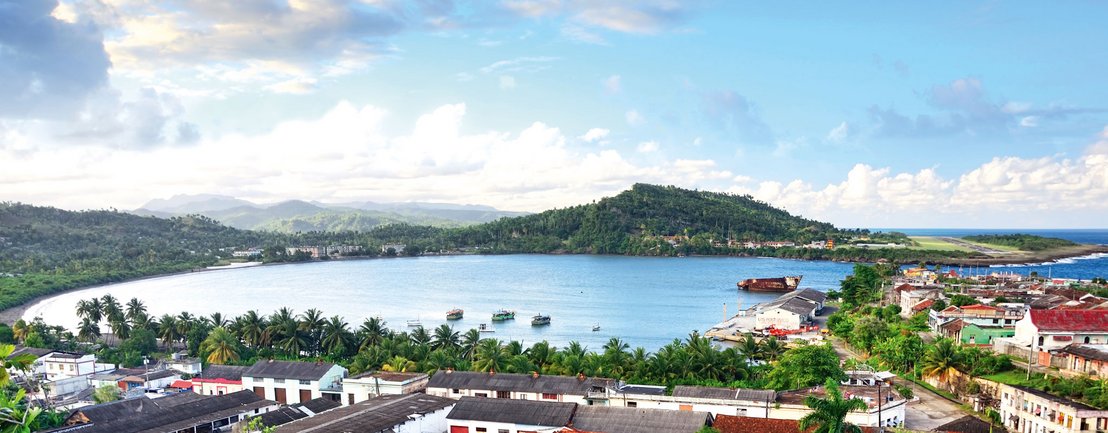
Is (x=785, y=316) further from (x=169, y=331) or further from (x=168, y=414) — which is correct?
(x=168, y=414)

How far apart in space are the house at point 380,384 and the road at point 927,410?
62.3ft

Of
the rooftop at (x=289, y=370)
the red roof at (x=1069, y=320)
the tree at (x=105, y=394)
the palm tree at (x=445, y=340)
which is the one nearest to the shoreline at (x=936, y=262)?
the tree at (x=105, y=394)

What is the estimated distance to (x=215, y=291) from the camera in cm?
9481

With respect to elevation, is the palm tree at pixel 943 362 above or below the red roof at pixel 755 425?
above

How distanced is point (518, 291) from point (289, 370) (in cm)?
5607

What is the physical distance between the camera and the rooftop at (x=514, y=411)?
81.7 feet

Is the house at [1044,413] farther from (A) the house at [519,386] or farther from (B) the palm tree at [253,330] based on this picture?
(B) the palm tree at [253,330]

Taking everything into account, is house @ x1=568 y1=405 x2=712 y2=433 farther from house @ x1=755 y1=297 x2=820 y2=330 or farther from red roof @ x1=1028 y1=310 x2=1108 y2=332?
house @ x1=755 y1=297 x2=820 y2=330

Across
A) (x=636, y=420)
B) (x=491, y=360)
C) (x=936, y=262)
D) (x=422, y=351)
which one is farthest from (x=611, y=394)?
(x=936, y=262)

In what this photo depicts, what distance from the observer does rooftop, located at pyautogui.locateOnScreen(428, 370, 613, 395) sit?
2897 cm

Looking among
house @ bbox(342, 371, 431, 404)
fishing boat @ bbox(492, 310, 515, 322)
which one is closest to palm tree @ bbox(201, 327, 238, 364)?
house @ bbox(342, 371, 431, 404)

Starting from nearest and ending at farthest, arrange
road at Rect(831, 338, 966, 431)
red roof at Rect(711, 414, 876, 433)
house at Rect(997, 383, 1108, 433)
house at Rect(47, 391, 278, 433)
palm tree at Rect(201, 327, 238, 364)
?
1. house at Rect(997, 383, 1108, 433)
2. red roof at Rect(711, 414, 876, 433)
3. house at Rect(47, 391, 278, 433)
4. road at Rect(831, 338, 966, 431)
5. palm tree at Rect(201, 327, 238, 364)

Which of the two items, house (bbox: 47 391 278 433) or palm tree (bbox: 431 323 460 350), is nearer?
house (bbox: 47 391 278 433)

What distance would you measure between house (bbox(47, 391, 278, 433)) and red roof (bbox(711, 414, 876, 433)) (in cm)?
1759
